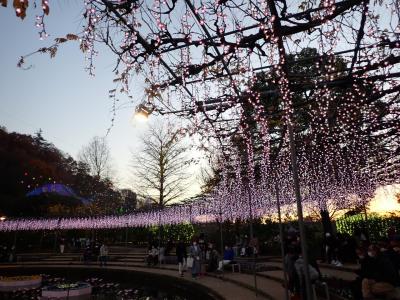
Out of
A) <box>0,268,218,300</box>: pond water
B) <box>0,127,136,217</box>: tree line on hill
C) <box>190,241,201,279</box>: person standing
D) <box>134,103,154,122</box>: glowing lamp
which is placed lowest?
<box>0,268,218,300</box>: pond water

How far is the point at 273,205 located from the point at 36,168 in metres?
27.9

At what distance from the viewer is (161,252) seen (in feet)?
64.5

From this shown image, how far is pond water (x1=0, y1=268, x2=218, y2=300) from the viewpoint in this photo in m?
12.8

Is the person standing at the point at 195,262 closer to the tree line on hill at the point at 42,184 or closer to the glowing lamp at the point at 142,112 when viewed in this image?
the glowing lamp at the point at 142,112

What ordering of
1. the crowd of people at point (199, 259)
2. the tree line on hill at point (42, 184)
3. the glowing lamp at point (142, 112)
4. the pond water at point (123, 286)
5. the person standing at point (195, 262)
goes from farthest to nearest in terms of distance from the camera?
the tree line on hill at point (42, 184), the crowd of people at point (199, 259), the person standing at point (195, 262), the pond water at point (123, 286), the glowing lamp at point (142, 112)

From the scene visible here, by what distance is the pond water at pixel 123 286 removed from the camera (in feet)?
42.0

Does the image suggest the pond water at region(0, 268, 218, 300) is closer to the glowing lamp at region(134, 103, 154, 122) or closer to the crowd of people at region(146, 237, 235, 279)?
the crowd of people at region(146, 237, 235, 279)

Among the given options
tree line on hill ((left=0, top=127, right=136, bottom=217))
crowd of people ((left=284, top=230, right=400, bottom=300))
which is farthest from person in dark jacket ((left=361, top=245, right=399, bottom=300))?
tree line on hill ((left=0, top=127, right=136, bottom=217))

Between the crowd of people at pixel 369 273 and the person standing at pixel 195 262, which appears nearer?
the crowd of people at pixel 369 273

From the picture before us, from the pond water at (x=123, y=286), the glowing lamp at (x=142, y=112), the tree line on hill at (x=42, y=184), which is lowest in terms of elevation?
the pond water at (x=123, y=286)

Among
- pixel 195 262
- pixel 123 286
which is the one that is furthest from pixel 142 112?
pixel 123 286

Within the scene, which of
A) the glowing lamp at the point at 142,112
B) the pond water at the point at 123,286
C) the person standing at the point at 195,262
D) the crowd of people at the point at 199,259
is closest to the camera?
the glowing lamp at the point at 142,112

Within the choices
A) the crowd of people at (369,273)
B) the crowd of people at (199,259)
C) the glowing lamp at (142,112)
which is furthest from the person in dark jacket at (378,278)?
the crowd of people at (199,259)

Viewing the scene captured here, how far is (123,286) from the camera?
15477mm
